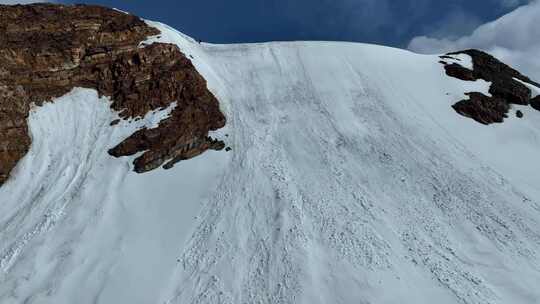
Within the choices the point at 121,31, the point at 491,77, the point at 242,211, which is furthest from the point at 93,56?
the point at 491,77

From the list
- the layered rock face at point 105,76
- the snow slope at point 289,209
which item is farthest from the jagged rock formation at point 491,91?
the layered rock face at point 105,76

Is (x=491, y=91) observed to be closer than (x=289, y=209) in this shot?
No

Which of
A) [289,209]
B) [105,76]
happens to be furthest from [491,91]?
[105,76]

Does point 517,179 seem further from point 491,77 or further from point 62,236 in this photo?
point 62,236

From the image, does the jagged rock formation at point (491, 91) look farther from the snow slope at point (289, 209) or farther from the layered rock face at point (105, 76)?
the layered rock face at point (105, 76)

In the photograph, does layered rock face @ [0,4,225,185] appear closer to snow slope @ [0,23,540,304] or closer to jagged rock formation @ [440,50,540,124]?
snow slope @ [0,23,540,304]

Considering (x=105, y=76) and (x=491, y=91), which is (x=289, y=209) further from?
(x=491, y=91)
